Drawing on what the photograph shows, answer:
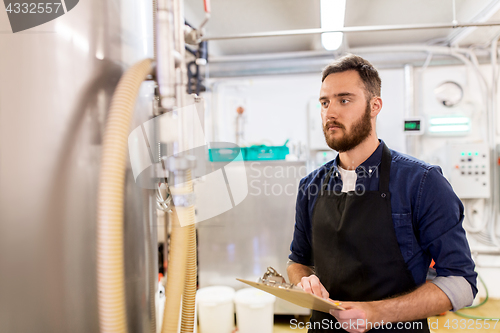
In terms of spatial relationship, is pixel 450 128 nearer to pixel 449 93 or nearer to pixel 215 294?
pixel 449 93

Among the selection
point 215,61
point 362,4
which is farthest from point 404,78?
point 215,61

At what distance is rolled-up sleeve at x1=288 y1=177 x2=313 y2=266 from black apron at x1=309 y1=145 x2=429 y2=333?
0.44 feet

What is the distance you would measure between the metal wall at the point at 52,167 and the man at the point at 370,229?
0.89 meters

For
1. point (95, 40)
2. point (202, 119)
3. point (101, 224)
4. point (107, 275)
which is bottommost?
point (107, 275)

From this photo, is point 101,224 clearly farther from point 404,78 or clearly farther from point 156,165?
point 404,78

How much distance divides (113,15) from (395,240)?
Result: 1.23 meters

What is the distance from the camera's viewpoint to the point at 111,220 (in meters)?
0.67

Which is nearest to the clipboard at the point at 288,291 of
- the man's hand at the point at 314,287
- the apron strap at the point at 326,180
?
the man's hand at the point at 314,287

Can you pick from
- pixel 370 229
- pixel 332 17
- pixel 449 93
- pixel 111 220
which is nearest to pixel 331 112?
pixel 370 229

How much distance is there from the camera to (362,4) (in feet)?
10.1

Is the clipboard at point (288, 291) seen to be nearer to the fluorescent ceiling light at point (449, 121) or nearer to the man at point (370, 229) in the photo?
the man at point (370, 229)

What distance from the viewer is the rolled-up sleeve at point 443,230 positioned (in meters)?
1.17

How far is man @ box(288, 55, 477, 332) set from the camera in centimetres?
118

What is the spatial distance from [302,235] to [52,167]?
121cm
